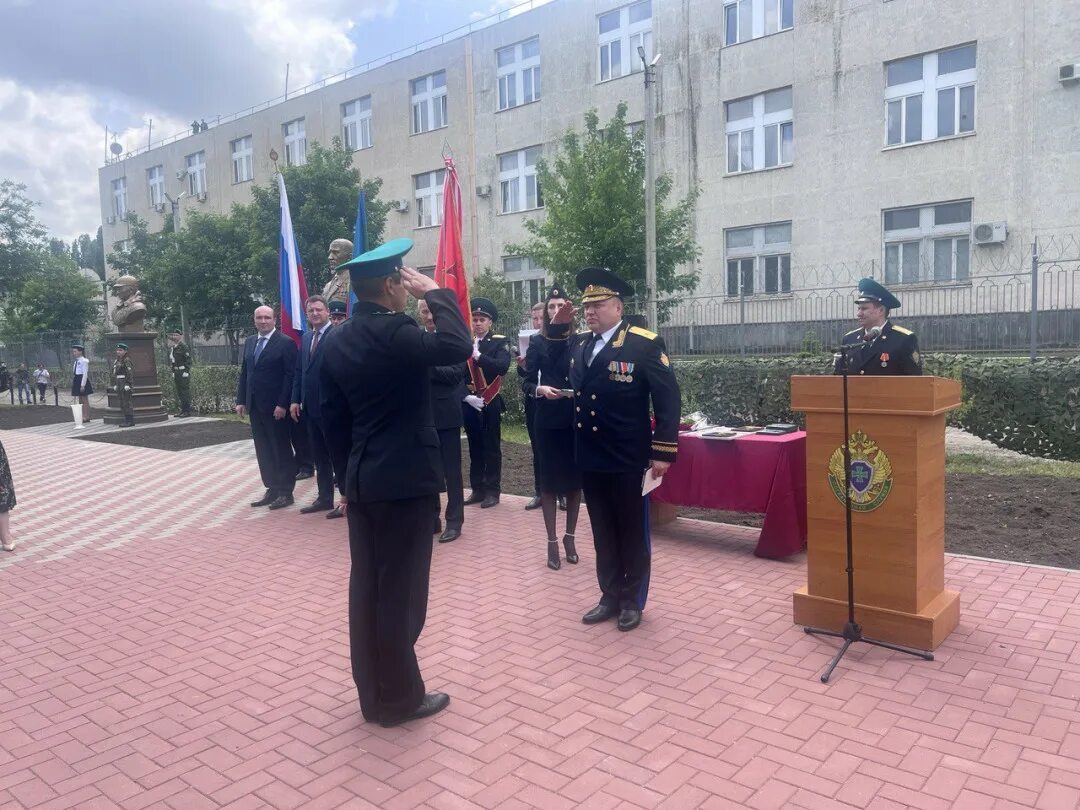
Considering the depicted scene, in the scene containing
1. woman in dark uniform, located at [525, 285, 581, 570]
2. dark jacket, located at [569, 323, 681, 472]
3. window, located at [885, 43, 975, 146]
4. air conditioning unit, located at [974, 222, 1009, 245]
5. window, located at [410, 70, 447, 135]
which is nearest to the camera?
dark jacket, located at [569, 323, 681, 472]

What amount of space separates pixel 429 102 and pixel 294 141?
7.89m

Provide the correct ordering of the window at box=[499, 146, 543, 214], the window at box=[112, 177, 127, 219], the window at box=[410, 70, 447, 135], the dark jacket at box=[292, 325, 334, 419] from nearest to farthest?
the dark jacket at box=[292, 325, 334, 419], the window at box=[499, 146, 543, 214], the window at box=[410, 70, 447, 135], the window at box=[112, 177, 127, 219]

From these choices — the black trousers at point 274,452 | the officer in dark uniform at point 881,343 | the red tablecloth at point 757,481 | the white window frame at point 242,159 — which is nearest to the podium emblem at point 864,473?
the red tablecloth at point 757,481

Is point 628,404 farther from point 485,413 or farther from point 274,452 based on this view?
point 274,452

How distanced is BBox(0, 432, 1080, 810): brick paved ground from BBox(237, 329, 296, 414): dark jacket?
227 cm

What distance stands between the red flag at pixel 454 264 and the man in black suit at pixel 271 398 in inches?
77.0

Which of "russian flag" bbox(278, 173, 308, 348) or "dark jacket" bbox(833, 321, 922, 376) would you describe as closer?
"dark jacket" bbox(833, 321, 922, 376)

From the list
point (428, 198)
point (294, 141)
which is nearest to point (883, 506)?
point (428, 198)

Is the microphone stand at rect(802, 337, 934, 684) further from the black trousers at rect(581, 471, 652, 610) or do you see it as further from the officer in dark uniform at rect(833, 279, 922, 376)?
the officer in dark uniform at rect(833, 279, 922, 376)

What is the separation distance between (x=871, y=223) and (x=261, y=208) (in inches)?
688

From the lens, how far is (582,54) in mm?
24781

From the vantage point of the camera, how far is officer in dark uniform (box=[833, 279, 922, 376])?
19.3ft

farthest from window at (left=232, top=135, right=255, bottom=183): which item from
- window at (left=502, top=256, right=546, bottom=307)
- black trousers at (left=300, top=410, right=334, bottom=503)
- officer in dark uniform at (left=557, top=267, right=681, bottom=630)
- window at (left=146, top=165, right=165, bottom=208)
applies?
officer in dark uniform at (left=557, top=267, right=681, bottom=630)

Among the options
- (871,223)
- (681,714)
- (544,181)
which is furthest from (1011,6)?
(681,714)
